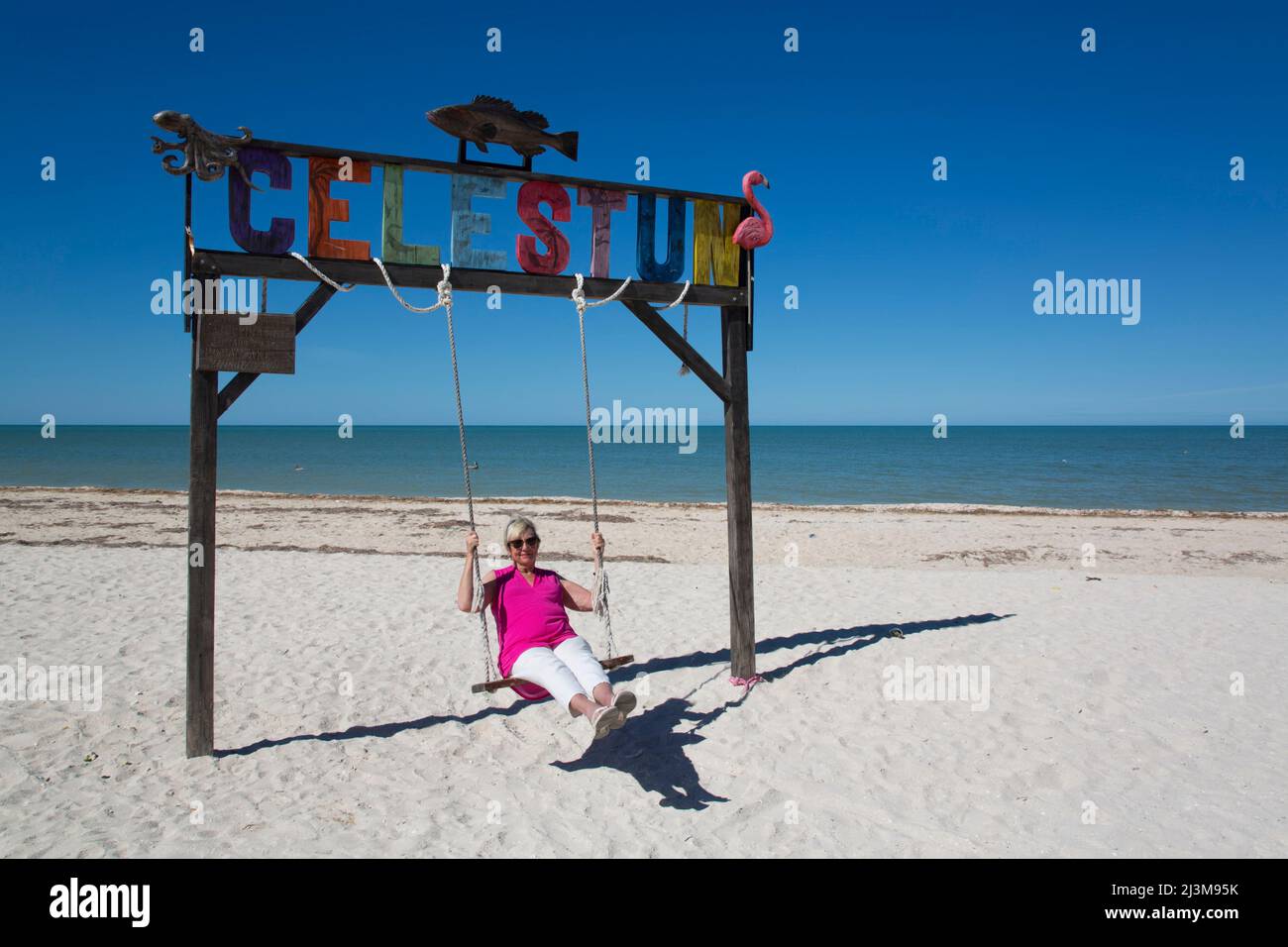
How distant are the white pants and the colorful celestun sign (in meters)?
2.41

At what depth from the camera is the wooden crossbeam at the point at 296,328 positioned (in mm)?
4148

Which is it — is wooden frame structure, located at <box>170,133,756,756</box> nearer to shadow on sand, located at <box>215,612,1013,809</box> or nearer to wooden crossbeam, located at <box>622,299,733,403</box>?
wooden crossbeam, located at <box>622,299,733,403</box>

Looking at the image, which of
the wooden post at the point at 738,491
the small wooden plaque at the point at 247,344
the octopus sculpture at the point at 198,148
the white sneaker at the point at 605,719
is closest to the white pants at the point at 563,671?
the white sneaker at the point at 605,719

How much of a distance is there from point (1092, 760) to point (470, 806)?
11.5 ft

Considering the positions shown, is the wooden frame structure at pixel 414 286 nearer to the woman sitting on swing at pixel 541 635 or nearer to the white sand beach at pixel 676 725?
the white sand beach at pixel 676 725

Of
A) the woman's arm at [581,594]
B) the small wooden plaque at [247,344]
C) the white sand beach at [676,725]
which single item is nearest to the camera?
the white sand beach at [676,725]

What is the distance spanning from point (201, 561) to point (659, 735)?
115 inches

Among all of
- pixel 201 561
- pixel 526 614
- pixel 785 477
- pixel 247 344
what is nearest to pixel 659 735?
pixel 526 614

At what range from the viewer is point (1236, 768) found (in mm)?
4121

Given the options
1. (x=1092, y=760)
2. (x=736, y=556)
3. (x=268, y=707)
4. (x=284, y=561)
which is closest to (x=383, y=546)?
(x=284, y=561)

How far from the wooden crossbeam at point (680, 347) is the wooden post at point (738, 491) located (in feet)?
0.27

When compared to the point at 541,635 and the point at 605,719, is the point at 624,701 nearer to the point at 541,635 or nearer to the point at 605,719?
the point at 605,719

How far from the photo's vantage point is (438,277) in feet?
14.8
